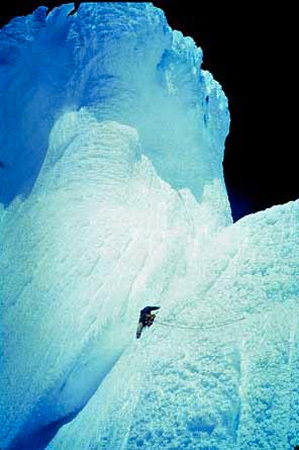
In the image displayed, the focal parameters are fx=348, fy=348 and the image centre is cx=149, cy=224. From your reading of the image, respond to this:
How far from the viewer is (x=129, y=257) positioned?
2.57m

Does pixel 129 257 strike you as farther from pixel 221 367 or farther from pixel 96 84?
pixel 96 84

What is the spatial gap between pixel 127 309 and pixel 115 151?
52.7 inches

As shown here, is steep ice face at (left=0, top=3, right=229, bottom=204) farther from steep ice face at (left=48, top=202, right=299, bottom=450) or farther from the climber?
the climber

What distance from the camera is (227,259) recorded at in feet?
7.22

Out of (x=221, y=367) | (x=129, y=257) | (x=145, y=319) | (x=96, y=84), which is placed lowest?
(x=221, y=367)

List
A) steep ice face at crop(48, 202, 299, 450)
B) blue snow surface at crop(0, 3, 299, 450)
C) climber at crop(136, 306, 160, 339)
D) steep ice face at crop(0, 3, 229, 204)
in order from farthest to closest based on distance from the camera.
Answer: steep ice face at crop(0, 3, 229, 204), climber at crop(136, 306, 160, 339), blue snow surface at crop(0, 3, 299, 450), steep ice face at crop(48, 202, 299, 450)

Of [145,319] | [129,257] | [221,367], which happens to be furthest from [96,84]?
[221,367]

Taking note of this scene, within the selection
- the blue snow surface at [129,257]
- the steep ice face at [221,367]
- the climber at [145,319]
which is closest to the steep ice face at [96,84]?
the blue snow surface at [129,257]

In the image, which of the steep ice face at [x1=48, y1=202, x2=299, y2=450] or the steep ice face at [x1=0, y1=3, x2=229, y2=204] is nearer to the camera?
the steep ice face at [x1=48, y1=202, x2=299, y2=450]

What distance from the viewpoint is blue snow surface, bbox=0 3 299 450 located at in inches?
65.9

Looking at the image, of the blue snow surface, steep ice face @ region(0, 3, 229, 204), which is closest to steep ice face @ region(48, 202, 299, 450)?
the blue snow surface

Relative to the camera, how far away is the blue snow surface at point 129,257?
5.49 ft

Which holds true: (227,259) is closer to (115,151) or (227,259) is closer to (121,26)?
(115,151)

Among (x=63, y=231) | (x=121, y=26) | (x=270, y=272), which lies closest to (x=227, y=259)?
(x=270, y=272)
